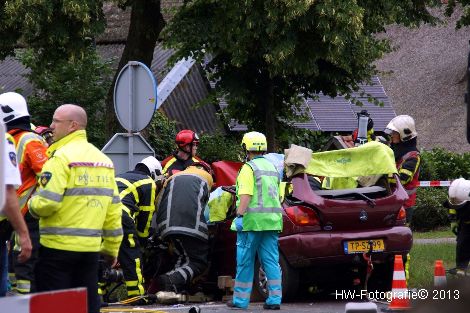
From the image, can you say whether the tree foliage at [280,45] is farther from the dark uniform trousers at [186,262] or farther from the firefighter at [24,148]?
the firefighter at [24,148]

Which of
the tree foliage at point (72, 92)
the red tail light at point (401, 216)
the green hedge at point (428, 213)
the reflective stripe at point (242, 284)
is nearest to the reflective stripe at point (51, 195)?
the reflective stripe at point (242, 284)

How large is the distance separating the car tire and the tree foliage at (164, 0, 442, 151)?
7.70 metres

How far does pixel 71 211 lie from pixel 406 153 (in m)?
6.35

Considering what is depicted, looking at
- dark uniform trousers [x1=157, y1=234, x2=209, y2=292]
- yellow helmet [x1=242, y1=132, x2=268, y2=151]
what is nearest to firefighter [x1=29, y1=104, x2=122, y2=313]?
yellow helmet [x1=242, y1=132, x2=268, y2=151]

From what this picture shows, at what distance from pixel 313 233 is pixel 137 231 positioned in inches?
72.9

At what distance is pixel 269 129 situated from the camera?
928 inches

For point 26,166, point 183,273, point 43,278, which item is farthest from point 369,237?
point 43,278

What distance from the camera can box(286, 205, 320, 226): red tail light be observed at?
11.8 metres

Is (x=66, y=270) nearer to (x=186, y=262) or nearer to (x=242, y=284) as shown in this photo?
(x=242, y=284)

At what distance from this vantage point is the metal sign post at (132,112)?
13.2m

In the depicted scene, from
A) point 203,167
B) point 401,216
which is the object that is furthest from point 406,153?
point 203,167

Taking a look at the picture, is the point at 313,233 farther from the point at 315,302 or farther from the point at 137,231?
the point at 137,231

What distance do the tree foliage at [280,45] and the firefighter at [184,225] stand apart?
7.25 meters

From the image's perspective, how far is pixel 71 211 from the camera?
790 centimetres
